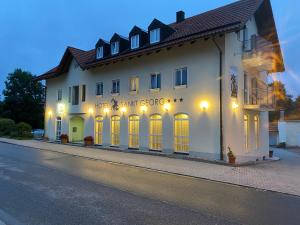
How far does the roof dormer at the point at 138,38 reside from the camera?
61.9 ft

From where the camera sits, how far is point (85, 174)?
1002 centimetres

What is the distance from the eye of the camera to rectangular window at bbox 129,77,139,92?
18734 mm

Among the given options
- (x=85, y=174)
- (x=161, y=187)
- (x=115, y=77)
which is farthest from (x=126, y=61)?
(x=161, y=187)

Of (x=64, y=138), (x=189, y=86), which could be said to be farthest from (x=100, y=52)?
(x=189, y=86)

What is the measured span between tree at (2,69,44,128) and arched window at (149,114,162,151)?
116ft

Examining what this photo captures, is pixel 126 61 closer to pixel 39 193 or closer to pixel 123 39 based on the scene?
pixel 123 39

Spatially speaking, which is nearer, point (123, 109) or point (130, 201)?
point (130, 201)

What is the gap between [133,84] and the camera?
749 inches

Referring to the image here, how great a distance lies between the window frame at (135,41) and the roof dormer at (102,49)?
9.60ft

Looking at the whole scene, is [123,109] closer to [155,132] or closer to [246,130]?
[155,132]

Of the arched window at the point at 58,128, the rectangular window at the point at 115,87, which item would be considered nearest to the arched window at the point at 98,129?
the rectangular window at the point at 115,87

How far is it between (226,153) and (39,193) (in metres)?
9.67

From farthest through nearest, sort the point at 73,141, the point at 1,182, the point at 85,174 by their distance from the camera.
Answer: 1. the point at 73,141
2. the point at 85,174
3. the point at 1,182

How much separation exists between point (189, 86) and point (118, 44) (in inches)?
298
